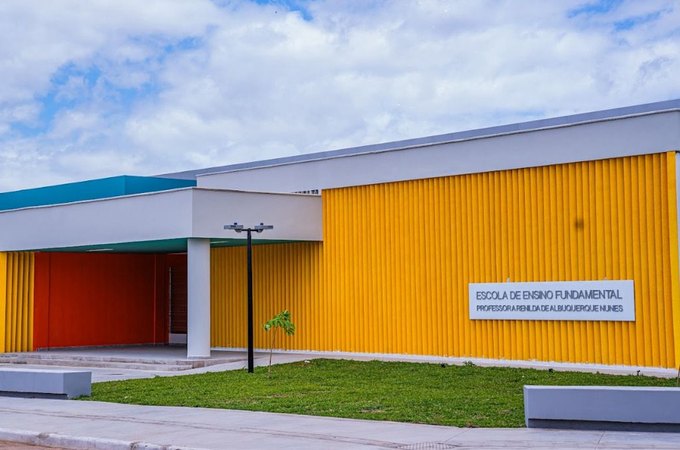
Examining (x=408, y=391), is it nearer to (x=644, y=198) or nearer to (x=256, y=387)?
(x=256, y=387)

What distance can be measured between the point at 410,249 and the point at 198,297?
545 centimetres

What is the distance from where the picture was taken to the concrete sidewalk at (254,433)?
12008 millimetres

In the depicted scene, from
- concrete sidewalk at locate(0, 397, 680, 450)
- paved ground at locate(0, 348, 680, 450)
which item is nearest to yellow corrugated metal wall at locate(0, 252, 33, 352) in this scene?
paved ground at locate(0, 348, 680, 450)

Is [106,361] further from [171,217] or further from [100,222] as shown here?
[171,217]

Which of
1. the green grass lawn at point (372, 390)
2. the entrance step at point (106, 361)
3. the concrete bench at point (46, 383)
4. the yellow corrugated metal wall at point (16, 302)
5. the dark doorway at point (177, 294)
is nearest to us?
the green grass lawn at point (372, 390)

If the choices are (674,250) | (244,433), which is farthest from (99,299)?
(244,433)

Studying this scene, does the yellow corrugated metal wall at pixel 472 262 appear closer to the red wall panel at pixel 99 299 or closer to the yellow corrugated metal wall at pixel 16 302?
the red wall panel at pixel 99 299

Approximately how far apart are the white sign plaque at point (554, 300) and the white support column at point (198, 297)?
667cm

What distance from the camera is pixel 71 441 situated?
1338 cm

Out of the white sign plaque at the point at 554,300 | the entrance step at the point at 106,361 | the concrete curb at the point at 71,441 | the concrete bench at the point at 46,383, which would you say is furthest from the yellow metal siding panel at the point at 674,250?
the concrete bench at the point at 46,383

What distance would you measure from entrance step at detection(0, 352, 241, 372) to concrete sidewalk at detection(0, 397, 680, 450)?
774 cm

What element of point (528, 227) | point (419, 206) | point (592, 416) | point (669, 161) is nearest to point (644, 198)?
point (669, 161)

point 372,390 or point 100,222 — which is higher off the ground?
point 100,222

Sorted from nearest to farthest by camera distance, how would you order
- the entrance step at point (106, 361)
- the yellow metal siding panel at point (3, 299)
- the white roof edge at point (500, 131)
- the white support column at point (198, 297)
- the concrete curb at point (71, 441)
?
the concrete curb at point (71, 441) < the white roof edge at point (500, 131) < the entrance step at point (106, 361) < the white support column at point (198, 297) < the yellow metal siding panel at point (3, 299)
